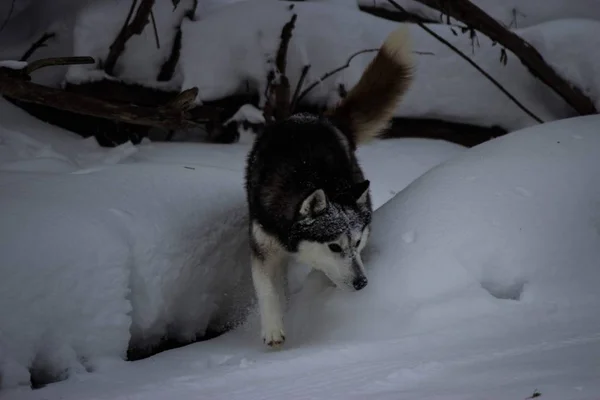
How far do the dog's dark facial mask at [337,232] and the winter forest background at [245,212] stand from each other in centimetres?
15

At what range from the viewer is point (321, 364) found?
2631 mm

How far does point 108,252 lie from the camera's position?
10.6 ft

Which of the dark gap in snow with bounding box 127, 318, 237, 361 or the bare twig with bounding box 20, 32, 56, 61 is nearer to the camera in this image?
the dark gap in snow with bounding box 127, 318, 237, 361

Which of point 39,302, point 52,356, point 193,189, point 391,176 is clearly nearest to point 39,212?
point 39,302

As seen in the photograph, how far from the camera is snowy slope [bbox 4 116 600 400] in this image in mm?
2201

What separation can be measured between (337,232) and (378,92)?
51.3 inches

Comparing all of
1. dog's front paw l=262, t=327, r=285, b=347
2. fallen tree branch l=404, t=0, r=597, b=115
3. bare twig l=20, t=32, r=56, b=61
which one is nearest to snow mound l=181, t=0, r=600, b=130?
fallen tree branch l=404, t=0, r=597, b=115

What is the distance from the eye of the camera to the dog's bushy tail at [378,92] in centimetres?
402

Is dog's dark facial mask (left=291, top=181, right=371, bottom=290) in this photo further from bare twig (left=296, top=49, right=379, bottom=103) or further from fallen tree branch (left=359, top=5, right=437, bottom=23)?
fallen tree branch (left=359, top=5, right=437, bottom=23)

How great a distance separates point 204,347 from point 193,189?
1.11m

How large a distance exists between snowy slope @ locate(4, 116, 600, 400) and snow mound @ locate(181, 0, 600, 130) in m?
1.82

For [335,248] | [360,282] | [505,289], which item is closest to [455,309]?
[505,289]

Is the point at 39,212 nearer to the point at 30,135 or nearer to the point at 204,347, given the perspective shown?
the point at 204,347

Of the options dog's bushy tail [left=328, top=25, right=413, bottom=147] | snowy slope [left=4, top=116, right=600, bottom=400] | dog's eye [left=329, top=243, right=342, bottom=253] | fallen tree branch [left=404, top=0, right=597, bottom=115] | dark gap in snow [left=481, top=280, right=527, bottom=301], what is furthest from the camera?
fallen tree branch [left=404, top=0, right=597, bottom=115]
